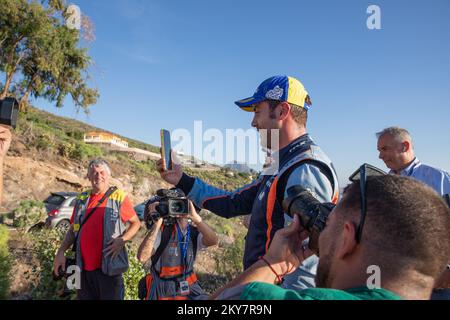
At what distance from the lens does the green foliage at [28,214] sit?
36.7ft

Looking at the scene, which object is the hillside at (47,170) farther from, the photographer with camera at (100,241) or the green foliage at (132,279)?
the photographer with camera at (100,241)

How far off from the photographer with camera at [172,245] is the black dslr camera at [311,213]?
6.53ft

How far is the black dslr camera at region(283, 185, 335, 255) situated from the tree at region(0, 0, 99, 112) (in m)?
17.4

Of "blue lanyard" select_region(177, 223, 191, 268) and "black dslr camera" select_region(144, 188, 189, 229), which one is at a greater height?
"black dslr camera" select_region(144, 188, 189, 229)

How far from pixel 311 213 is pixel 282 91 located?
1130mm

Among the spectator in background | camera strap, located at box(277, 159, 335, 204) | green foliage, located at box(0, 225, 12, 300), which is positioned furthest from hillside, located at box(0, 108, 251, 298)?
camera strap, located at box(277, 159, 335, 204)

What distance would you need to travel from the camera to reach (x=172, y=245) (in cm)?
381

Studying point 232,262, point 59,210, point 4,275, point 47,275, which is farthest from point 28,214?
point 232,262

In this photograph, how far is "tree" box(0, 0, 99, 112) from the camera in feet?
54.8

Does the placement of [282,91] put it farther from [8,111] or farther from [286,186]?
[8,111]

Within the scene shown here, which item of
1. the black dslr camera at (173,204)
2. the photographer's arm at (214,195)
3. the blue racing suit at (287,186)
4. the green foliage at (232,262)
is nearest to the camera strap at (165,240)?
the black dslr camera at (173,204)

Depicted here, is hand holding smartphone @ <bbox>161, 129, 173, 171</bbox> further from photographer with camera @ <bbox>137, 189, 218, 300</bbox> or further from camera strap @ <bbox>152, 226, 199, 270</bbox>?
camera strap @ <bbox>152, 226, 199, 270</bbox>

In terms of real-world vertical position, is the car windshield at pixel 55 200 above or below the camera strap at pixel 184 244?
above
